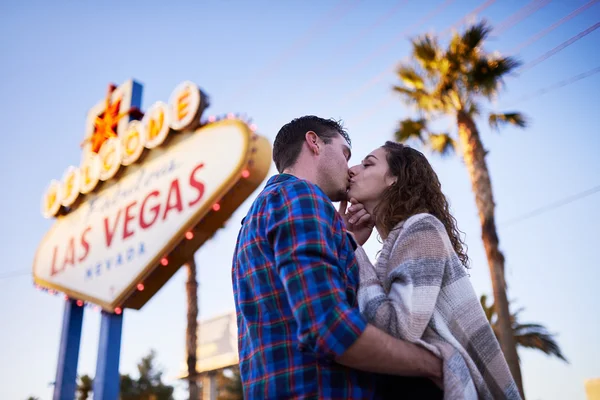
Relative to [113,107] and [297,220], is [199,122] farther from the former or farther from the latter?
[297,220]

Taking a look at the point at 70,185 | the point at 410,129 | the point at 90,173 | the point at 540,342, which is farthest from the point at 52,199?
the point at 540,342

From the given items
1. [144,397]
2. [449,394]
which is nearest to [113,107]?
[449,394]

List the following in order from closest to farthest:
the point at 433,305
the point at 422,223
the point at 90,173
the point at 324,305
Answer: the point at 324,305, the point at 433,305, the point at 422,223, the point at 90,173

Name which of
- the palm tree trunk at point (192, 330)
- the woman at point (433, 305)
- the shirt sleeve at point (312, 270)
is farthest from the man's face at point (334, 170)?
the palm tree trunk at point (192, 330)

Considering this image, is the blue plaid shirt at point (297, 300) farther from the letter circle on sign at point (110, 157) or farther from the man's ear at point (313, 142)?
the letter circle on sign at point (110, 157)

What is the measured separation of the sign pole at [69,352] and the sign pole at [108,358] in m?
0.97

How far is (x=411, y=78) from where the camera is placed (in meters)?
14.1

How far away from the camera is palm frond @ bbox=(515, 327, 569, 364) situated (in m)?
18.4

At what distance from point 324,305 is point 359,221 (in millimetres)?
1171

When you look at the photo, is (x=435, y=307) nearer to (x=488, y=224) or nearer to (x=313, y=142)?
(x=313, y=142)

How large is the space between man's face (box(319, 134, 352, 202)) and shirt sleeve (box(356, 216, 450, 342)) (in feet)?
1.74

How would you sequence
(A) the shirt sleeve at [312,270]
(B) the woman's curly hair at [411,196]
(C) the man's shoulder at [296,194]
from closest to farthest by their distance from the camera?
(A) the shirt sleeve at [312,270] < (C) the man's shoulder at [296,194] < (B) the woman's curly hair at [411,196]

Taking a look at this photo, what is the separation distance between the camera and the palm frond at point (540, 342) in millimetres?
18391

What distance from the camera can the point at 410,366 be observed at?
A: 177 centimetres
